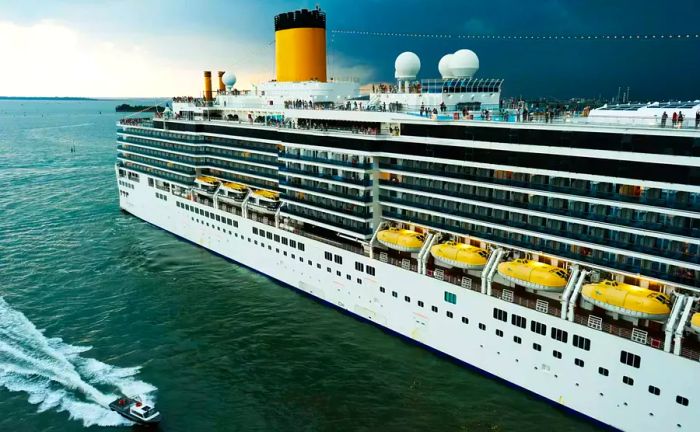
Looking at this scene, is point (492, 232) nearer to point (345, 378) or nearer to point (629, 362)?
point (629, 362)

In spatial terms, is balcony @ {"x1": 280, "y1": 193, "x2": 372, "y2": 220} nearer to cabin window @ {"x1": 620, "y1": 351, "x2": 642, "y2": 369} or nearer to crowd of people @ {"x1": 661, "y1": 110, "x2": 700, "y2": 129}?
cabin window @ {"x1": 620, "y1": 351, "x2": 642, "y2": 369}

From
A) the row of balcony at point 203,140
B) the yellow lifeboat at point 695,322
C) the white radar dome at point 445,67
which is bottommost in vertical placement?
the yellow lifeboat at point 695,322

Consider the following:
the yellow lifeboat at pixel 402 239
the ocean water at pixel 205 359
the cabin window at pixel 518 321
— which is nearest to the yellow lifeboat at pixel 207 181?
the ocean water at pixel 205 359

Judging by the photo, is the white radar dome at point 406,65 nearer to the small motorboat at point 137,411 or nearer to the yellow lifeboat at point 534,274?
the yellow lifeboat at point 534,274

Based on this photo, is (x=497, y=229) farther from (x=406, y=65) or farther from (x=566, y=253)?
(x=406, y=65)

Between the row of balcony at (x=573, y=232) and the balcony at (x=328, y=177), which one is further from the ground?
the balcony at (x=328, y=177)

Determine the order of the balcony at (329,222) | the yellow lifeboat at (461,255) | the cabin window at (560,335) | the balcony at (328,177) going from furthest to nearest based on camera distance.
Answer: the balcony at (329,222) < the balcony at (328,177) < the yellow lifeboat at (461,255) < the cabin window at (560,335)

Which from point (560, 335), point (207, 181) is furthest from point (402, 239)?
point (207, 181)

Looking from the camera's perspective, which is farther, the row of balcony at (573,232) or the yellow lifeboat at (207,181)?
the yellow lifeboat at (207,181)
